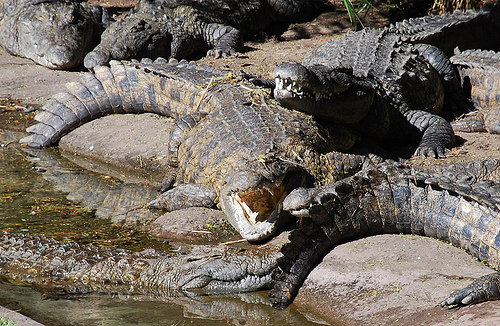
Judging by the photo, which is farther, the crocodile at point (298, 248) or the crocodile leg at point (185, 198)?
the crocodile leg at point (185, 198)

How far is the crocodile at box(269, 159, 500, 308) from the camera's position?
408cm

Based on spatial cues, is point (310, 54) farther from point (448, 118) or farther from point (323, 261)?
point (323, 261)

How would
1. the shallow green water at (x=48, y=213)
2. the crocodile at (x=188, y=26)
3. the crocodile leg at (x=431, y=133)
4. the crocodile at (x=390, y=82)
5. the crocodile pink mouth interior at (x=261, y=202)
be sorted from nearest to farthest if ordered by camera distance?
the crocodile pink mouth interior at (x=261, y=202) → the shallow green water at (x=48, y=213) → the crocodile at (x=390, y=82) → the crocodile leg at (x=431, y=133) → the crocodile at (x=188, y=26)

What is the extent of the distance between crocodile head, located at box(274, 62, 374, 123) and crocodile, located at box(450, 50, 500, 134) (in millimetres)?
1574

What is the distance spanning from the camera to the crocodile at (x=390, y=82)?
5.97m

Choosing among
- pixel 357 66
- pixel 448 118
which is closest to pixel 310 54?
pixel 357 66

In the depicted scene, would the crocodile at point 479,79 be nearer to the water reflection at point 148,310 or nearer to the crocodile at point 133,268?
the crocodile at point 133,268

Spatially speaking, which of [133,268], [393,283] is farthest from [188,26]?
[393,283]

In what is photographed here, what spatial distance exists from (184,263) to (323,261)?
3.25 feet

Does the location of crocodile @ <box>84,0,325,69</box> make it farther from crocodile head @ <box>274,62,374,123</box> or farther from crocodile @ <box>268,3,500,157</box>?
crocodile head @ <box>274,62,374,123</box>

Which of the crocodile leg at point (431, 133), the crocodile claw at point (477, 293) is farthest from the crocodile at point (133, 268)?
the crocodile leg at point (431, 133)

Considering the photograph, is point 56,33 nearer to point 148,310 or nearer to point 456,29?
point 456,29

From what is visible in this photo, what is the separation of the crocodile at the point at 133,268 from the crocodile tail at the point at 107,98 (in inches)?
116

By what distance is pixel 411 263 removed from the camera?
4.11 meters
